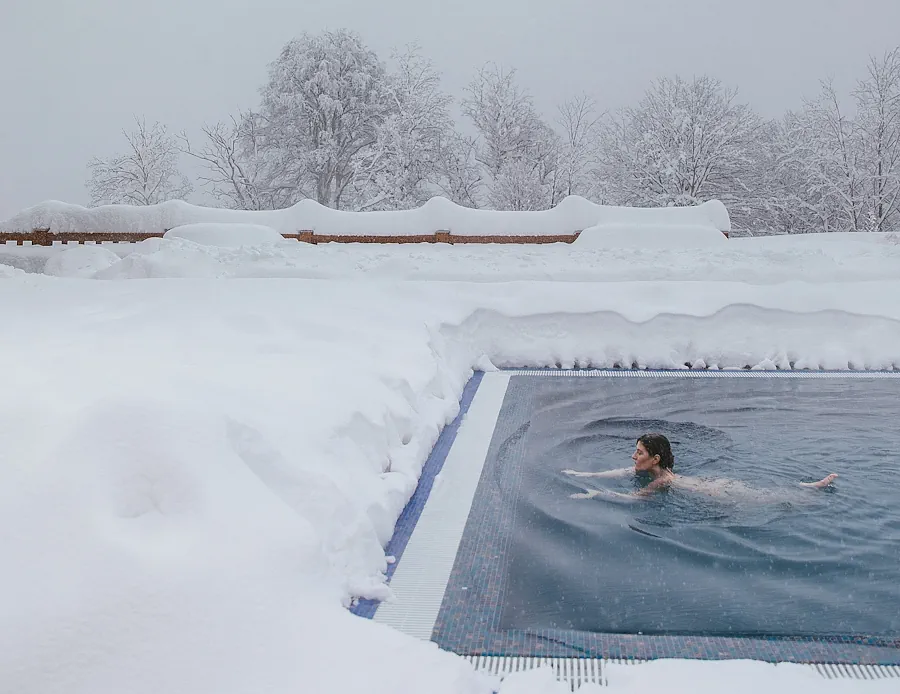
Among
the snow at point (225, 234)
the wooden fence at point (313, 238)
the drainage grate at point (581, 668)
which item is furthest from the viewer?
the wooden fence at point (313, 238)

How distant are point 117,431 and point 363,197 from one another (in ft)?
79.3

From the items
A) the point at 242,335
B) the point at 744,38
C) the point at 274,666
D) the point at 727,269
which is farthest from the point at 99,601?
the point at 744,38

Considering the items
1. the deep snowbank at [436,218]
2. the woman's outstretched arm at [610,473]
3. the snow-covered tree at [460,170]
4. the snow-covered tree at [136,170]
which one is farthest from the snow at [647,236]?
the snow-covered tree at [136,170]

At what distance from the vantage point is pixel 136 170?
28.5 m

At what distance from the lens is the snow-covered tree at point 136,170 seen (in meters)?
28.1

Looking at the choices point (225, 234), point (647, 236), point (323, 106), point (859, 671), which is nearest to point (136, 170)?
point (323, 106)

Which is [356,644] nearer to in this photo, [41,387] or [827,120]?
[41,387]

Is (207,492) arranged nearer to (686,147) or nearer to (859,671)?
(859,671)

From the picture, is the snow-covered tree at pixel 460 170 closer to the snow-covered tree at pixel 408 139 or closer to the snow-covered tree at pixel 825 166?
the snow-covered tree at pixel 408 139

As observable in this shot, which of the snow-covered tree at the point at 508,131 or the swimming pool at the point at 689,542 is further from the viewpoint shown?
the snow-covered tree at the point at 508,131

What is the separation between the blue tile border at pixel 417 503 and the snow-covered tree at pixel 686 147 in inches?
795

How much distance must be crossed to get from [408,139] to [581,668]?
25088 mm

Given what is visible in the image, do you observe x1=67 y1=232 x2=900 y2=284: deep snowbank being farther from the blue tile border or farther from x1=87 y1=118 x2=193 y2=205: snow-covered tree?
x1=87 y1=118 x2=193 y2=205: snow-covered tree

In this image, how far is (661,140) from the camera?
2494cm
